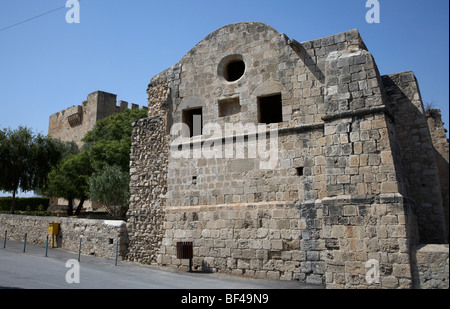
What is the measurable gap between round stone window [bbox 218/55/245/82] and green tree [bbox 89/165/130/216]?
401 inches

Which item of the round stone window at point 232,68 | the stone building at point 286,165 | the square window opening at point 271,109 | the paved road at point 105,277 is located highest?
the round stone window at point 232,68

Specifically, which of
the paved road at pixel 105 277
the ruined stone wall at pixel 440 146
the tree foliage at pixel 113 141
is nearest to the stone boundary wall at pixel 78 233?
the paved road at pixel 105 277

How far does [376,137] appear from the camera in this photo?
6898 mm

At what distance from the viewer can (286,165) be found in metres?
9.16

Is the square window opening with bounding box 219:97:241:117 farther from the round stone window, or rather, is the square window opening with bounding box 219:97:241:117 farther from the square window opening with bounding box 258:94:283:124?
the square window opening with bounding box 258:94:283:124

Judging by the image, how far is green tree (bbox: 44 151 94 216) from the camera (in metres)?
22.3

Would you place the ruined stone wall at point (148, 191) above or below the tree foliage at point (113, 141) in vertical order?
below

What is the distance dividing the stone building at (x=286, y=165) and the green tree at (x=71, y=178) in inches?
485

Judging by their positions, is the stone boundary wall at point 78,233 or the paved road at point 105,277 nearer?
the paved road at point 105,277

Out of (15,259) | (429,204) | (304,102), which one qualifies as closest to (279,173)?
(304,102)

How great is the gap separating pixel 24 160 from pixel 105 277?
14981 millimetres

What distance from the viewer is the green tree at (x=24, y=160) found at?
64.9ft

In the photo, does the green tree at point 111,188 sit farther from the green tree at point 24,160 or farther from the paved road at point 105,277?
the paved road at point 105,277

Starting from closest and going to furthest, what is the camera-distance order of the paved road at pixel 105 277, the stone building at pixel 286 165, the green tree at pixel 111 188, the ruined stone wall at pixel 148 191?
1. the stone building at pixel 286 165
2. the paved road at pixel 105 277
3. the ruined stone wall at pixel 148 191
4. the green tree at pixel 111 188
